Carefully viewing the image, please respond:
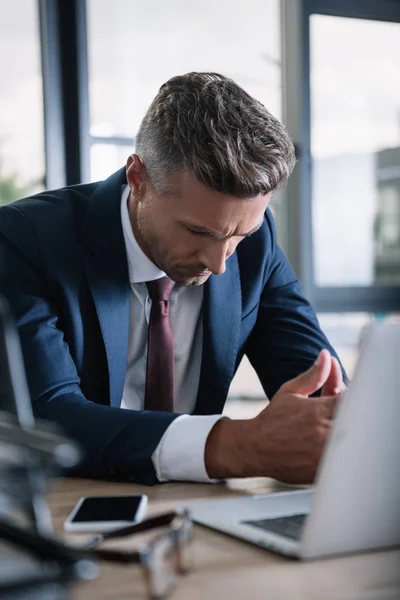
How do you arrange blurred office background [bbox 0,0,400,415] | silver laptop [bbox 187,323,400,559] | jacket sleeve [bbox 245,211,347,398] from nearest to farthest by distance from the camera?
silver laptop [bbox 187,323,400,559]
jacket sleeve [bbox 245,211,347,398]
blurred office background [bbox 0,0,400,415]

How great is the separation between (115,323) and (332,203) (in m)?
2.39

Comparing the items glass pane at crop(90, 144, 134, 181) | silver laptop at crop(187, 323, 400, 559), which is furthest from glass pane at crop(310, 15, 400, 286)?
silver laptop at crop(187, 323, 400, 559)

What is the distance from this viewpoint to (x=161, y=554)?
70cm

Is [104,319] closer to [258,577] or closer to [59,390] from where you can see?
[59,390]

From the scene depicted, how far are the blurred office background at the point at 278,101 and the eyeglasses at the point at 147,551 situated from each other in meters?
2.59

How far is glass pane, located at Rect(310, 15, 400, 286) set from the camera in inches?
146

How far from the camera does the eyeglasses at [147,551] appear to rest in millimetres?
590

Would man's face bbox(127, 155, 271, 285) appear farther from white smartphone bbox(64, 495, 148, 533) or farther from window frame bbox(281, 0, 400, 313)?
window frame bbox(281, 0, 400, 313)

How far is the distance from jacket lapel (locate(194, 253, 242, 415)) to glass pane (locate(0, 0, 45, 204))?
5.94 ft

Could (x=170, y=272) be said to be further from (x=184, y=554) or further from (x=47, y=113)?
(x=47, y=113)

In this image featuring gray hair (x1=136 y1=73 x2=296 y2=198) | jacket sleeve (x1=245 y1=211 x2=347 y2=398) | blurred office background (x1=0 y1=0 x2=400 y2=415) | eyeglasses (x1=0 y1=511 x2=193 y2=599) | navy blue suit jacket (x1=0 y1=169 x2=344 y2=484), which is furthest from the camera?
blurred office background (x1=0 y1=0 x2=400 y2=415)

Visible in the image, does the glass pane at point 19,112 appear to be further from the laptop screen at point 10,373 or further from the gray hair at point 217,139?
the laptop screen at point 10,373

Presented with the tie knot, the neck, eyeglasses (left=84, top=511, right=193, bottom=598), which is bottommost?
eyeglasses (left=84, top=511, right=193, bottom=598)

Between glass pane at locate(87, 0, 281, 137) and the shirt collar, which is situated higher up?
glass pane at locate(87, 0, 281, 137)
